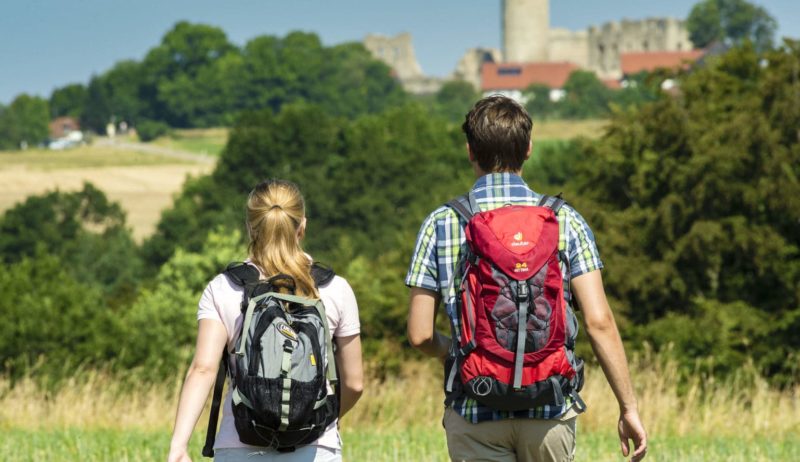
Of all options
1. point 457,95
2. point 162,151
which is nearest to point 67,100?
point 457,95

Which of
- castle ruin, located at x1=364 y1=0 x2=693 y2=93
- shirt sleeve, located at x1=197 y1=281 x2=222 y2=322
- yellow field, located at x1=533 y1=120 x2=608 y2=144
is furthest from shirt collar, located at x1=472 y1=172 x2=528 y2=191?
castle ruin, located at x1=364 y1=0 x2=693 y2=93

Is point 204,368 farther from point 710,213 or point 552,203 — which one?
point 710,213

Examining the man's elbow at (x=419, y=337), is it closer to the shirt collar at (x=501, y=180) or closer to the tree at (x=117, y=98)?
the shirt collar at (x=501, y=180)

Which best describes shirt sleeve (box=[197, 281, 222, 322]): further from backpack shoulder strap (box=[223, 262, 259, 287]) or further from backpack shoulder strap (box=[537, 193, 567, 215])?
backpack shoulder strap (box=[537, 193, 567, 215])

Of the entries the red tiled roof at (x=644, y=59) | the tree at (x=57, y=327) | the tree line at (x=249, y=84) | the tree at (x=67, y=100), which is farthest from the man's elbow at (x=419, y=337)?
the tree at (x=67, y=100)

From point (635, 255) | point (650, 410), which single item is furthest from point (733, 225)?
point (650, 410)

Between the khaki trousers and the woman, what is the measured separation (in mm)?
333

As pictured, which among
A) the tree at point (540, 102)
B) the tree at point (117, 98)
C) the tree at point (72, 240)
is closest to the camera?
the tree at point (72, 240)

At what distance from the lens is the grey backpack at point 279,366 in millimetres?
3422

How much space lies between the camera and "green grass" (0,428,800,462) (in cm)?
643

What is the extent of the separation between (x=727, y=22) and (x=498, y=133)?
15217 centimetres

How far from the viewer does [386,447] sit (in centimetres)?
694

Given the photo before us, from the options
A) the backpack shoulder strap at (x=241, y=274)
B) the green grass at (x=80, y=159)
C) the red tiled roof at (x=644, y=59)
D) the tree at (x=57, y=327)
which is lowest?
the green grass at (x=80, y=159)

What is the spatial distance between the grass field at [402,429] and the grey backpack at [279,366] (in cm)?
285
